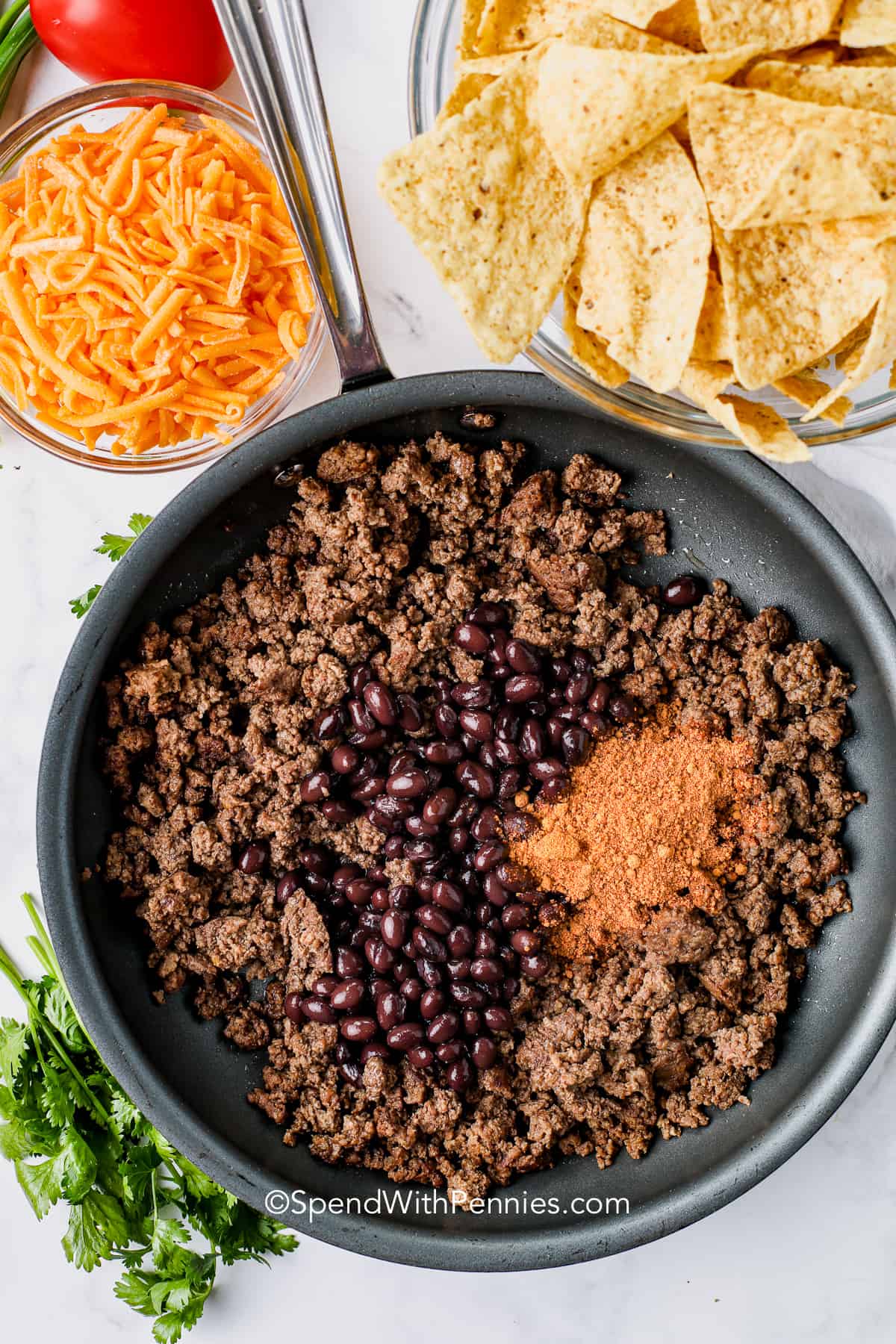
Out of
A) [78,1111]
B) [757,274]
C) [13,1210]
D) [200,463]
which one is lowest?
[13,1210]

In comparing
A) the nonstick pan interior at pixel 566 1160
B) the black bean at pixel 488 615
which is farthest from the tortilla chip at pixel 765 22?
the black bean at pixel 488 615

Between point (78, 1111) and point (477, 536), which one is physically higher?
point (477, 536)

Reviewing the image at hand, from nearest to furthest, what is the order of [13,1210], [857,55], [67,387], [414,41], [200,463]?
[857,55] → [414,41] → [67,387] → [200,463] → [13,1210]

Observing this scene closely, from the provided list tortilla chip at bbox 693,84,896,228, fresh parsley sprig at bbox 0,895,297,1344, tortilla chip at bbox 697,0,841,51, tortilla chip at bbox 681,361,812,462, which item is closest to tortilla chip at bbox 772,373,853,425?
tortilla chip at bbox 681,361,812,462

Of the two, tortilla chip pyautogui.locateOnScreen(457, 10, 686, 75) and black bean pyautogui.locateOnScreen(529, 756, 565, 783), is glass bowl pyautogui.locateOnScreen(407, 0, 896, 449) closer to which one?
tortilla chip pyautogui.locateOnScreen(457, 10, 686, 75)

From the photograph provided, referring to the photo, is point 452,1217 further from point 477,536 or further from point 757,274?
point 757,274

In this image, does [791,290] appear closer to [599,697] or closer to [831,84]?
[831,84]

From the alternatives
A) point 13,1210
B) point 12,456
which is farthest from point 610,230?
point 13,1210

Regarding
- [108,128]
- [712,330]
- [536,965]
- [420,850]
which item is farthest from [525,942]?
[108,128]
